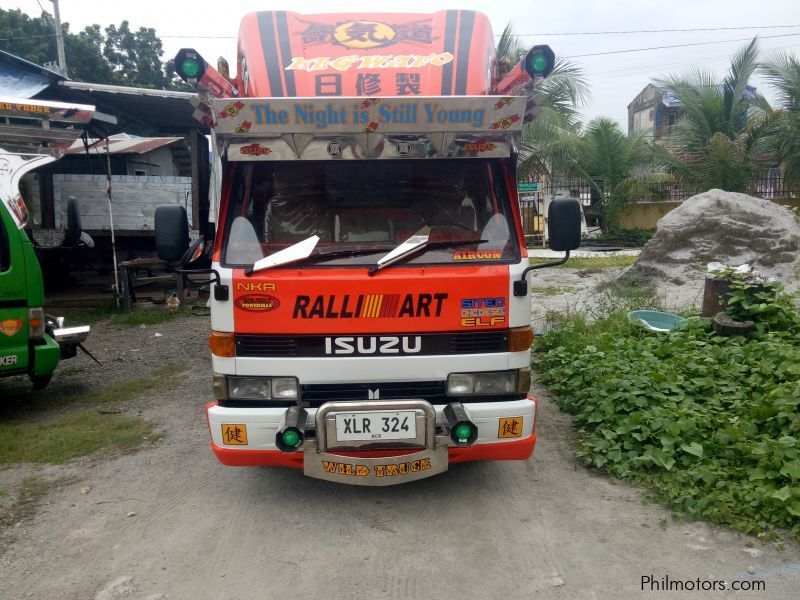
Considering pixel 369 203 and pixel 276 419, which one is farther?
pixel 369 203

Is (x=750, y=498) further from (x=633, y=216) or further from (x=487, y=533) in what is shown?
(x=633, y=216)

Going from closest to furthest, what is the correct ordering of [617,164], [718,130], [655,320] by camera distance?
[655,320]
[718,130]
[617,164]

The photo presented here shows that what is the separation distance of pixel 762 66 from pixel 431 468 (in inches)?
673

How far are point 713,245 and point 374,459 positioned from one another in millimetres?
6958

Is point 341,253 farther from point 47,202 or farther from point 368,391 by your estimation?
point 47,202

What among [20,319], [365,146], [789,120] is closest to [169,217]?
[365,146]

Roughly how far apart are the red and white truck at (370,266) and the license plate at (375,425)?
0.4 inches

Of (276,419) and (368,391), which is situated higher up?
(368,391)

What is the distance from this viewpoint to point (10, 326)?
5.14 m

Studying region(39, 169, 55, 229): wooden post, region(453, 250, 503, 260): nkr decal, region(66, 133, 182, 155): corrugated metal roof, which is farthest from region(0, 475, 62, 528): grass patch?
region(66, 133, 182, 155): corrugated metal roof

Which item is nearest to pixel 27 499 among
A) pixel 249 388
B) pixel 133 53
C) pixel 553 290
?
pixel 249 388

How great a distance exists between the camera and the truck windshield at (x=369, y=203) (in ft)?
12.0

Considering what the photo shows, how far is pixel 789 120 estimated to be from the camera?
50.4 feet

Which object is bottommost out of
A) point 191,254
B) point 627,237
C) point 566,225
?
point 627,237
